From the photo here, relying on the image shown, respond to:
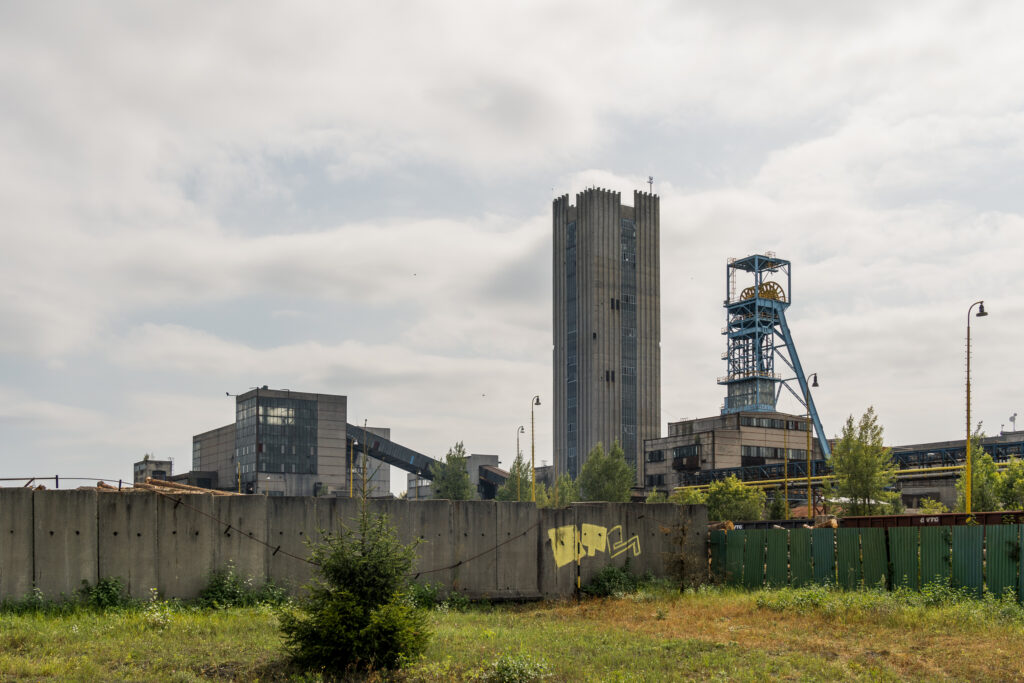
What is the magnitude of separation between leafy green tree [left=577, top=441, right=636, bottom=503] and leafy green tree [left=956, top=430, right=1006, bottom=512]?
1469 inches

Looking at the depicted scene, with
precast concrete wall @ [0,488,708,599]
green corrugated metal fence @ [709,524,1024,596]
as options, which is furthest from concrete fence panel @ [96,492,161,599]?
green corrugated metal fence @ [709,524,1024,596]

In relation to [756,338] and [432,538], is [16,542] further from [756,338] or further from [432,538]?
[756,338]

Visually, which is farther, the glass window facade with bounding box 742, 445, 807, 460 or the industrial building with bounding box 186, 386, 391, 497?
the industrial building with bounding box 186, 386, 391, 497

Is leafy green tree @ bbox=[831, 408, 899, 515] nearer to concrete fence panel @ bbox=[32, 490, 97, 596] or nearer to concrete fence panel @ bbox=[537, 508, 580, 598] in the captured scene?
concrete fence panel @ bbox=[537, 508, 580, 598]

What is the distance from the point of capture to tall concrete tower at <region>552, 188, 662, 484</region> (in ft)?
511

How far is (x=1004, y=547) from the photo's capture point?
898 inches

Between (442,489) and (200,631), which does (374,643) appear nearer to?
(200,631)

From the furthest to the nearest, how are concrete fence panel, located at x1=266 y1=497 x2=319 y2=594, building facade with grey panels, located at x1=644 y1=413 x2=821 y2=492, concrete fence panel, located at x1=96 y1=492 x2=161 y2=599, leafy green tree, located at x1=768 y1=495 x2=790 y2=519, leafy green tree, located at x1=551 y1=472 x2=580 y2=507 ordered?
building facade with grey panels, located at x1=644 y1=413 x2=821 y2=492, leafy green tree, located at x1=551 y1=472 x2=580 y2=507, leafy green tree, located at x1=768 y1=495 x2=790 y2=519, concrete fence panel, located at x1=266 y1=497 x2=319 y2=594, concrete fence panel, located at x1=96 y1=492 x2=161 y2=599

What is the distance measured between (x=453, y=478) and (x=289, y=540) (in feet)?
223

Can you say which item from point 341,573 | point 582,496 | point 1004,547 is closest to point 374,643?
point 341,573

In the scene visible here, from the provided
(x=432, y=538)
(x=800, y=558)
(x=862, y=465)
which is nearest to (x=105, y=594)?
(x=432, y=538)

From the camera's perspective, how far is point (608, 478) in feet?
307

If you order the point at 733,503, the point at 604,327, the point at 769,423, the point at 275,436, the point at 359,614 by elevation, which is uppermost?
the point at 604,327

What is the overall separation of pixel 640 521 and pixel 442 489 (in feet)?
206
